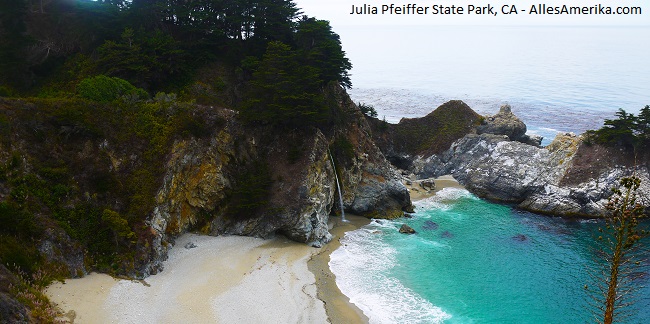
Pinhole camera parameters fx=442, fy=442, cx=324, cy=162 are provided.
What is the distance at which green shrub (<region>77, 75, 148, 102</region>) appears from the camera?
106ft

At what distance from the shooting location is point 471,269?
107 ft

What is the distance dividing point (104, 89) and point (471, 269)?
30322 mm

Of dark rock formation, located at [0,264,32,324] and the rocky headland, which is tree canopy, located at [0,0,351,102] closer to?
the rocky headland

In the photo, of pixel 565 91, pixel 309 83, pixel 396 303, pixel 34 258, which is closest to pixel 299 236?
pixel 396 303

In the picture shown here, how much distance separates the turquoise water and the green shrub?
20292mm

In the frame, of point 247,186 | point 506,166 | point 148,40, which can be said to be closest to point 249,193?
point 247,186

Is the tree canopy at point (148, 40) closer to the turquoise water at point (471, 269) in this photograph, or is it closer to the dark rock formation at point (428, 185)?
the dark rock formation at point (428, 185)

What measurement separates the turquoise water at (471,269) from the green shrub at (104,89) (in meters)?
20.3

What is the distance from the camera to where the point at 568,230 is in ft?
136

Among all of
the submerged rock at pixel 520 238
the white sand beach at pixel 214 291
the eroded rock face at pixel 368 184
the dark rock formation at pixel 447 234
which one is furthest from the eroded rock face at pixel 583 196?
the white sand beach at pixel 214 291

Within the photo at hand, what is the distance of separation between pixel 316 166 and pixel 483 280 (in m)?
15.5

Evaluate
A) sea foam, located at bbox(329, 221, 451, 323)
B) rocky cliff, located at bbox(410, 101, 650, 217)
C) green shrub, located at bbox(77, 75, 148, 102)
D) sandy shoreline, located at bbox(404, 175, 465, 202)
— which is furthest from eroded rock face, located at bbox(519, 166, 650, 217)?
green shrub, located at bbox(77, 75, 148, 102)

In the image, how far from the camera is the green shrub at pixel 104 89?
3238 centimetres

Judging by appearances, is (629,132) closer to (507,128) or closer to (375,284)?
(507,128)
